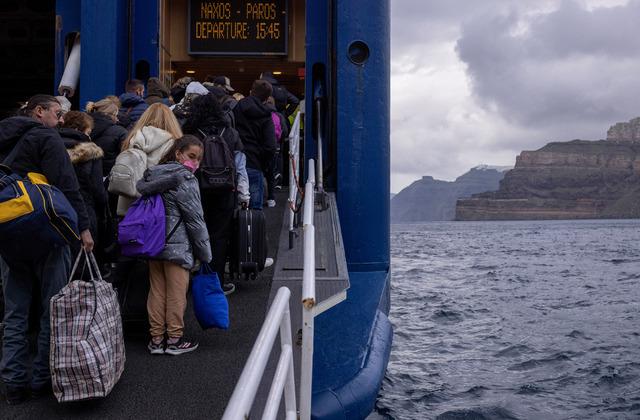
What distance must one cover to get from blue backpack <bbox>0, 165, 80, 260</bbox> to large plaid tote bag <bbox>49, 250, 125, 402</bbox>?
0.86 feet

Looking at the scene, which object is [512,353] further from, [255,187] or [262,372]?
[262,372]

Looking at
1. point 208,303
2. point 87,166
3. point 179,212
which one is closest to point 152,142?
point 87,166

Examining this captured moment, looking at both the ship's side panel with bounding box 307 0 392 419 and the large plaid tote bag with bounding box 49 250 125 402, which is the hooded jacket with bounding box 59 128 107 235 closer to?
the large plaid tote bag with bounding box 49 250 125 402

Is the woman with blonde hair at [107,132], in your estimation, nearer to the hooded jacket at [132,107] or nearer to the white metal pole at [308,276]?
the hooded jacket at [132,107]

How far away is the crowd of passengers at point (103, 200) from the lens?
4.04 meters

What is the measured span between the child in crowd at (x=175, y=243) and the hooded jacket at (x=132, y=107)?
2058 millimetres

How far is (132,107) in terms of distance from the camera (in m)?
6.83

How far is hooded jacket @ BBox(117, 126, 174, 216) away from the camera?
5.00 meters

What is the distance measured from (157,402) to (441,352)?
9435 mm

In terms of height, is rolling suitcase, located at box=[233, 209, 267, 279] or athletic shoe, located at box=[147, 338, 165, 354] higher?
rolling suitcase, located at box=[233, 209, 267, 279]

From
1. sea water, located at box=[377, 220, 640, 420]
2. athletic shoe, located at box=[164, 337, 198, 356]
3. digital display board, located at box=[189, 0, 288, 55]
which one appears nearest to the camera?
athletic shoe, located at box=[164, 337, 198, 356]

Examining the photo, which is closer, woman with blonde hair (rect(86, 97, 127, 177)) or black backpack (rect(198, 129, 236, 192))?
black backpack (rect(198, 129, 236, 192))

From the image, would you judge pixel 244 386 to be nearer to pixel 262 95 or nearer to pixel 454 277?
pixel 262 95

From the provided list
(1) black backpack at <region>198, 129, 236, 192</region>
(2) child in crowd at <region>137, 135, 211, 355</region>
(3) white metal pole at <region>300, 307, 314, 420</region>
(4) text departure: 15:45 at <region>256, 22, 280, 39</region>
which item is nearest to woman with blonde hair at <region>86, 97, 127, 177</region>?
(1) black backpack at <region>198, 129, 236, 192</region>
